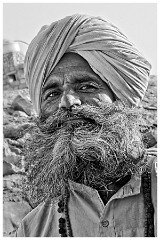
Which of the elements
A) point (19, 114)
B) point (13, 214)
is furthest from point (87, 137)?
point (19, 114)

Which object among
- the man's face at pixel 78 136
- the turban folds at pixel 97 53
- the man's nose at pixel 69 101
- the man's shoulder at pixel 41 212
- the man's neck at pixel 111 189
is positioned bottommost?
the man's shoulder at pixel 41 212

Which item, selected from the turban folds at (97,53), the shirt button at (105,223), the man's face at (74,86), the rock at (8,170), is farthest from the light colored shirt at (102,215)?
the rock at (8,170)

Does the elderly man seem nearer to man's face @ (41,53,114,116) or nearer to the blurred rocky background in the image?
man's face @ (41,53,114,116)

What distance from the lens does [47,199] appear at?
2287 mm

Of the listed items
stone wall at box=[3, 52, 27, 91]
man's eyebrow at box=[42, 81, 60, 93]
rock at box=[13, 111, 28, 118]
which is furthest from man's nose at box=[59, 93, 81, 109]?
stone wall at box=[3, 52, 27, 91]

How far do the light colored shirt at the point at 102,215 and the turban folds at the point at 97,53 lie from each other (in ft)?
1.68

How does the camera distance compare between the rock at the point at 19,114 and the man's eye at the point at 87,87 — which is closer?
the man's eye at the point at 87,87

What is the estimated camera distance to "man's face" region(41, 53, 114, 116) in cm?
230

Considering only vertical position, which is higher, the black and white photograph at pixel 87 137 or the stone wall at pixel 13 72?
the black and white photograph at pixel 87 137

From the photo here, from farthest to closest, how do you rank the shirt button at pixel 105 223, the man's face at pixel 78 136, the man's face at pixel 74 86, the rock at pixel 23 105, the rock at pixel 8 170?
the rock at pixel 23 105
the rock at pixel 8 170
the man's face at pixel 74 86
the man's face at pixel 78 136
the shirt button at pixel 105 223

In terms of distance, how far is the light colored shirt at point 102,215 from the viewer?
2.04 m

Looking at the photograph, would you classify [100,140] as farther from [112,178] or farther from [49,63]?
[49,63]

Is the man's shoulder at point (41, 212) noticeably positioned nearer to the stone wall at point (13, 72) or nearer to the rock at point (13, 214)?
the rock at point (13, 214)

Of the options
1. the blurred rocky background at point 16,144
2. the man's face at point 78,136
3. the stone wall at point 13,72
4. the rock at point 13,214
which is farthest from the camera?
the stone wall at point 13,72
